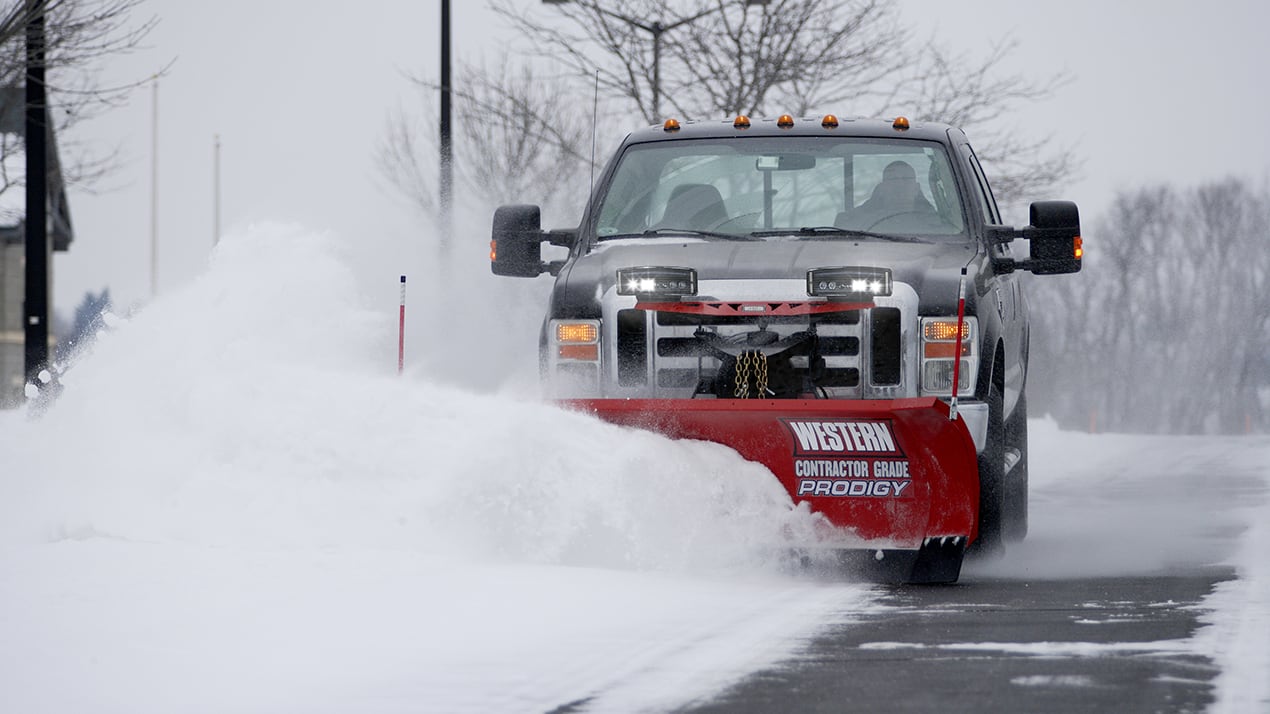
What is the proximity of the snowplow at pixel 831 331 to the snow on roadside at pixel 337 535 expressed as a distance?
232 millimetres

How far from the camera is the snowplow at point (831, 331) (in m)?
7.61

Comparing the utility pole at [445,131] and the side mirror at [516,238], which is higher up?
the utility pole at [445,131]

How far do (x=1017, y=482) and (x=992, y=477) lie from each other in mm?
1721

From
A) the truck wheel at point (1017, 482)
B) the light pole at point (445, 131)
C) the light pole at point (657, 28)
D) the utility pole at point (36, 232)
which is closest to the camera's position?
the truck wheel at point (1017, 482)

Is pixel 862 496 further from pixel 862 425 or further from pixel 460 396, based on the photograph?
pixel 460 396

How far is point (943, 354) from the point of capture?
25.4 feet

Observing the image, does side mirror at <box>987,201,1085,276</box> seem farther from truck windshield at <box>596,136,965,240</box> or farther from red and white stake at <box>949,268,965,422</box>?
red and white stake at <box>949,268,965,422</box>

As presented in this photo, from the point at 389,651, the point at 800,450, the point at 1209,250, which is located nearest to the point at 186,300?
the point at 800,450

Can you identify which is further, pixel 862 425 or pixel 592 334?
pixel 592 334

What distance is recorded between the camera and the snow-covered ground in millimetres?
5504

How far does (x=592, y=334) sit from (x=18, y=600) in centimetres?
256

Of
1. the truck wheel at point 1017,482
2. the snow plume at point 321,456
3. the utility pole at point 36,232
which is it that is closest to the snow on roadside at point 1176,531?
the truck wheel at point 1017,482

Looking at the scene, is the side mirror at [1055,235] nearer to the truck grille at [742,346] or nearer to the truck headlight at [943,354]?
the truck headlight at [943,354]

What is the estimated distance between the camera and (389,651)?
19.2 ft
